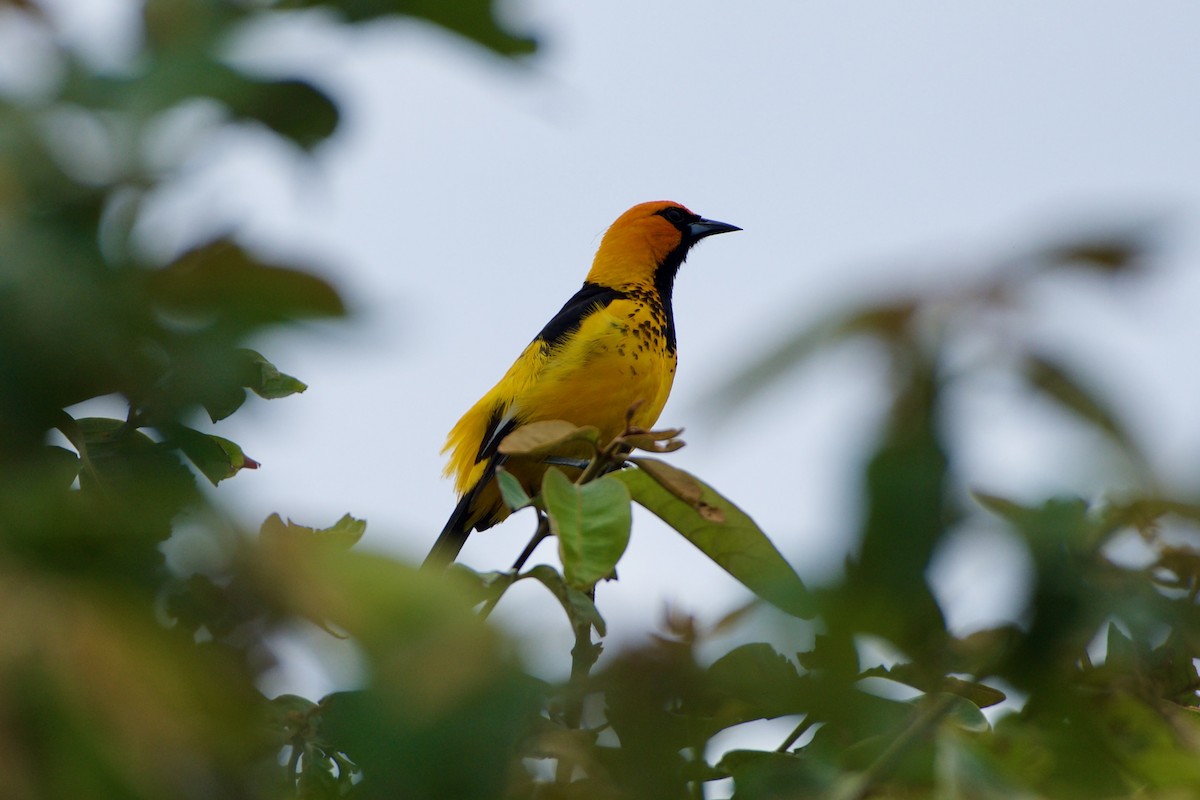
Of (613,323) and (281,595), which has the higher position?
(281,595)

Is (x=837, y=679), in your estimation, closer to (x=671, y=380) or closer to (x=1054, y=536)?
(x=1054, y=536)

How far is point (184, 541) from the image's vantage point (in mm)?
653

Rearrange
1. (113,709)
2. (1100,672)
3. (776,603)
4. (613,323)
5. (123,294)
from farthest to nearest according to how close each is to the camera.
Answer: (613,323) → (1100,672) → (776,603) → (123,294) → (113,709)

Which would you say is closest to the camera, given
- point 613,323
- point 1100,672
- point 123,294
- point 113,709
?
point 113,709

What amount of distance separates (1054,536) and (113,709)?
501 mm

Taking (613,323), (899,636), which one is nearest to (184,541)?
(899,636)

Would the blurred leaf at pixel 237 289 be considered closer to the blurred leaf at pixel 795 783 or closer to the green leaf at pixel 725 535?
the blurred leaf at pixel 795 783

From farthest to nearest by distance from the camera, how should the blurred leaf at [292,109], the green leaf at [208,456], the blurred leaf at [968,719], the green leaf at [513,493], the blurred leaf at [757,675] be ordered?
the green leaf at [208,456], the green leaf at [513,493], the blurred leaf at [968,719], the blurred leaf at [757,675], the blurred leaf at [292,109]

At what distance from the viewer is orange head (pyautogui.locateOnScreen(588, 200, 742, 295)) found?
235 inches

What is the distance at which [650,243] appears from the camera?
6145 mm

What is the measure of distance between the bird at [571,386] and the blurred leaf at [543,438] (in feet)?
9.13

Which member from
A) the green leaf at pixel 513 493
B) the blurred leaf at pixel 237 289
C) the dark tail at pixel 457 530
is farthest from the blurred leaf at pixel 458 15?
the dark tail at pixel 457 530

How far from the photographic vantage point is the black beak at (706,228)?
6309 millimetres

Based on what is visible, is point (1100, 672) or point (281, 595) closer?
point (281, 595)
